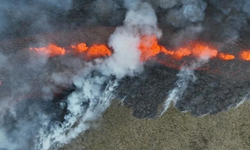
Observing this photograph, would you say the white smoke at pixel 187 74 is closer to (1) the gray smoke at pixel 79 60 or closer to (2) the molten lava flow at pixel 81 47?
(1) the gray smoke at pixel 79 60

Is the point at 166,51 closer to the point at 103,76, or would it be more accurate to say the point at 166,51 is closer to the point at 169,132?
the point at 103,76

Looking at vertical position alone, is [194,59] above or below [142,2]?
below

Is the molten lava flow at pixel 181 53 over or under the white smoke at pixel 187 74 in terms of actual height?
over

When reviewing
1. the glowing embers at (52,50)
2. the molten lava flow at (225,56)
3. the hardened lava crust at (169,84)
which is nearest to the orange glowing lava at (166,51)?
the molten lava flow at (225,56)

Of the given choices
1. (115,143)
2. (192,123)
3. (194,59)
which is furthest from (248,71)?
(115,143)

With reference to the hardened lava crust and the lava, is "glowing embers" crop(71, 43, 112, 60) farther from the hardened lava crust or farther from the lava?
the hardened lava crust

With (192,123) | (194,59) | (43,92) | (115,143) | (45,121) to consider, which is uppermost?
(43,92)

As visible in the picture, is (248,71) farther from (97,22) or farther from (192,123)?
(97,22)
